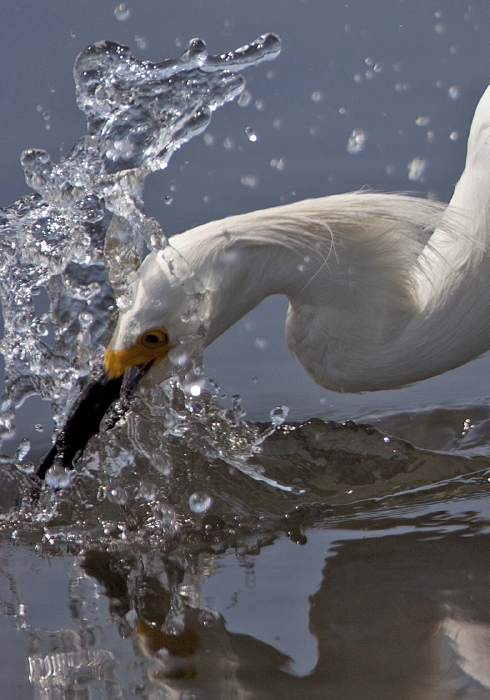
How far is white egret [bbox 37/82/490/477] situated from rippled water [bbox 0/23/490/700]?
0.12 m

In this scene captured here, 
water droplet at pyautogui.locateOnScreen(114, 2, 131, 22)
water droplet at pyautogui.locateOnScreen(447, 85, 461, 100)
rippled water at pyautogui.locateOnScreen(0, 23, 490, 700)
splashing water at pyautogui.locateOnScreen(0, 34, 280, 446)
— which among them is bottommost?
rippled water at pyautogui.locateOnScreen(0, 23, 490, 700)

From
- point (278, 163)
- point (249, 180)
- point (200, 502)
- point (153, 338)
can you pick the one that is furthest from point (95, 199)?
point (278, 163)

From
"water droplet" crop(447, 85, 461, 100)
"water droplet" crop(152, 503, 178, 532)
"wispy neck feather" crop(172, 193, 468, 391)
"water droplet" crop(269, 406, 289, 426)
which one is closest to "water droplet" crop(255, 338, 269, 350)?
"water droplet" crop(269, 406, 289, 426)

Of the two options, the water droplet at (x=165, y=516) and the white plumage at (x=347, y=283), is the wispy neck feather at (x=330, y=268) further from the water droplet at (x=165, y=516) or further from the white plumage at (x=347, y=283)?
the water droplet at (x=165, y=516)

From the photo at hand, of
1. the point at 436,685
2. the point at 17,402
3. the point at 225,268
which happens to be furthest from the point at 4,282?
the point at 436,685

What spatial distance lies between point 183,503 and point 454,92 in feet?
14.9

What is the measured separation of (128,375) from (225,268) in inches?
22.5

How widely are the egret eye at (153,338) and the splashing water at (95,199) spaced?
0.53 feet

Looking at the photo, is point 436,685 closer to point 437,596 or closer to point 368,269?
point 437,596

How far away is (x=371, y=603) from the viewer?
10.7 ft

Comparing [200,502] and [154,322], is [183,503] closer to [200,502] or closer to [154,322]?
[200,502]

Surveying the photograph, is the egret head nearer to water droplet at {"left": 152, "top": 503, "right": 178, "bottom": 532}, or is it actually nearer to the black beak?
the black beak

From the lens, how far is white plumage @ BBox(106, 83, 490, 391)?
12.6 ft

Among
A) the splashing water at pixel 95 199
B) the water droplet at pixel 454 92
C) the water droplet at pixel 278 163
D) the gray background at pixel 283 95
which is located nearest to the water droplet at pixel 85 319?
the splashing water at pixel 95 199
